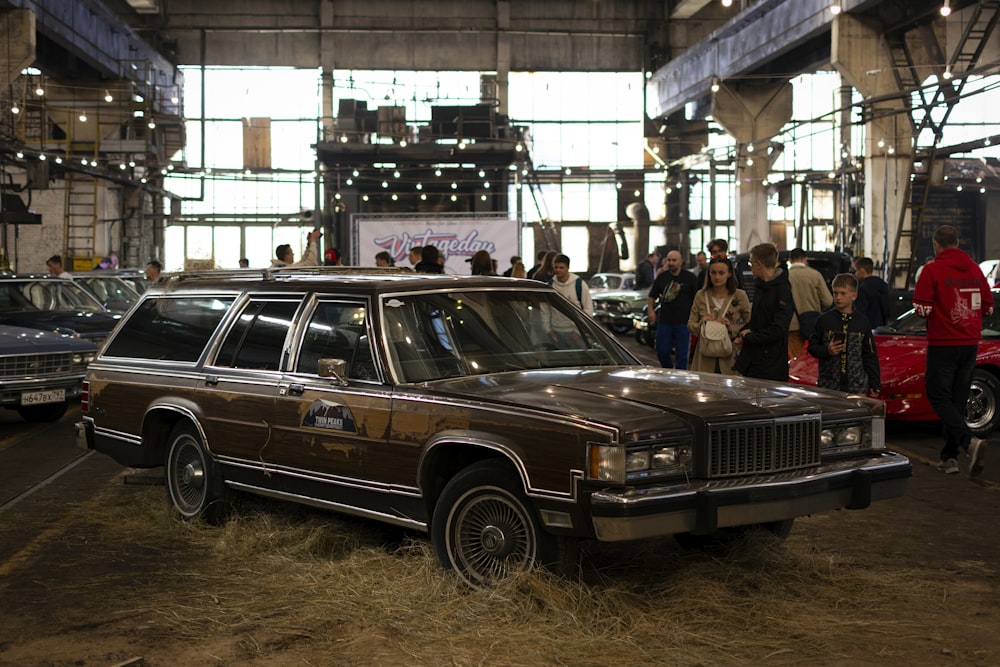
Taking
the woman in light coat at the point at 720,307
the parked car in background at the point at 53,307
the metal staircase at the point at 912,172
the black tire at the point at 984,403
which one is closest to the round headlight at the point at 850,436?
the woman in light coat at the point at 720,307

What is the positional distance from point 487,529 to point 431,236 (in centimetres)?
2039

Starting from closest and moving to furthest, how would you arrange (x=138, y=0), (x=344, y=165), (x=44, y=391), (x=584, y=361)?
(x=584, y=361), (x=44, y=391), (x=344, y=165), (x=138, y=0)

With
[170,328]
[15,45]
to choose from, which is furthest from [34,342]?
[15,45]

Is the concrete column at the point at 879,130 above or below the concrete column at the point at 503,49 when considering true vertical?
below

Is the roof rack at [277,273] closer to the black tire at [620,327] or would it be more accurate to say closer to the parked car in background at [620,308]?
the parked car in background at [620,308]

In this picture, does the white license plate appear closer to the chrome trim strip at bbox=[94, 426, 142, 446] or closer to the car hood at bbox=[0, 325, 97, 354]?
the car hood at bbox=[0, 325, 97, 354]

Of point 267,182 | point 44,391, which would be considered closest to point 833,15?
point 44,391

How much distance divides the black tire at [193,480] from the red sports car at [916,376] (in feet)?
19.5

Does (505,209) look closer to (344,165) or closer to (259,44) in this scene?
(344,165)

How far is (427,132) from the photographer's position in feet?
112

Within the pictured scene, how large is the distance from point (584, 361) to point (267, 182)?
43726 millimetres

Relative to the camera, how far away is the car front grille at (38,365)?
12.5 metres

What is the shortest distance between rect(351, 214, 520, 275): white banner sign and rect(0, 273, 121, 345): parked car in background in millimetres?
9064

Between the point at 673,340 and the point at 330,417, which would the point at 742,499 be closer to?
the point at 330,417
